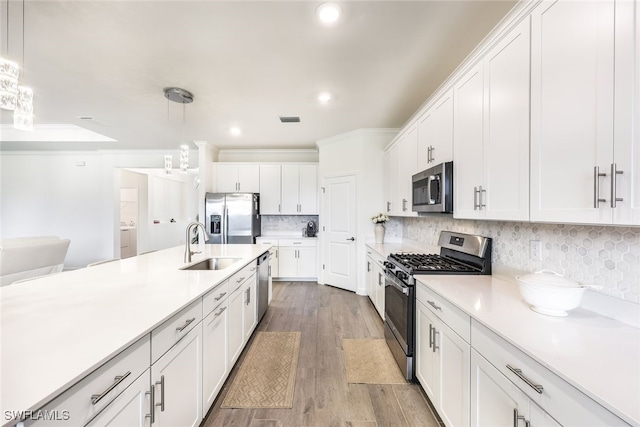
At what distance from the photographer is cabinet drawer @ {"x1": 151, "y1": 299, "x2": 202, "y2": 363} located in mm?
1075

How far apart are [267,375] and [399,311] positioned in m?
1.26

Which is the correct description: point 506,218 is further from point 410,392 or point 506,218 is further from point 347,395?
point 347,395

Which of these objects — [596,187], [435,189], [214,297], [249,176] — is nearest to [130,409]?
[214,297]

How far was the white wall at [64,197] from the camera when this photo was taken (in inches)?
221

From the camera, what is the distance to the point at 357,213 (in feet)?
13.6

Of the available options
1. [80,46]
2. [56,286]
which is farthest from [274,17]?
[56,286]

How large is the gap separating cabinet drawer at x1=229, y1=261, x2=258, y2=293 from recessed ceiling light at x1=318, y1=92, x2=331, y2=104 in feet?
6.81

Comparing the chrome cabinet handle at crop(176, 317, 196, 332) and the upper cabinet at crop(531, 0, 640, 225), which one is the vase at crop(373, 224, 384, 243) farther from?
the chrome cabinet handle at crop(176, 317, 196, 332)

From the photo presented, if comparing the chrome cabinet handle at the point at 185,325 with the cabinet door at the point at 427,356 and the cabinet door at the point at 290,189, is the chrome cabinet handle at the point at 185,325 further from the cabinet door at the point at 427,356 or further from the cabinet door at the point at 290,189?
the cabinet door at the point at 290,189

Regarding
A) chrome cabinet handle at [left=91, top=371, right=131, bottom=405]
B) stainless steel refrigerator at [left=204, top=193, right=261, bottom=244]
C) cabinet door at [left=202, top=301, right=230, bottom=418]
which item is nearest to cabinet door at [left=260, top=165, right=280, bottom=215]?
stainless steel refrigerator at [left=204, top=193, right=261, bottom=244]

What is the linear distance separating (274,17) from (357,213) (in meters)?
2.95

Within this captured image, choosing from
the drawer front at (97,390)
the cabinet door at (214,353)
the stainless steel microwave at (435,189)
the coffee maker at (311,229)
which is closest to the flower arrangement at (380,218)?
the stainless steel microwave at (435,189)

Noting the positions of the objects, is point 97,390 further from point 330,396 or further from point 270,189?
point 270,189

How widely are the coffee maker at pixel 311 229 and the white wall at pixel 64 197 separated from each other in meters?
3.47
